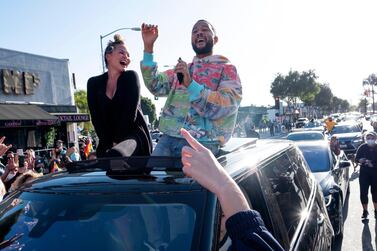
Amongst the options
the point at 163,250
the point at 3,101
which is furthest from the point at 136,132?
the point at 3,101

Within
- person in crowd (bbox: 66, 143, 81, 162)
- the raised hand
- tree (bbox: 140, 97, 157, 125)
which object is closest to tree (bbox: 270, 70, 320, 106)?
tree (bbox: 140, 97, 157, 125)

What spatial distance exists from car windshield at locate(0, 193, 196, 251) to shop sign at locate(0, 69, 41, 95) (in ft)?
68.5

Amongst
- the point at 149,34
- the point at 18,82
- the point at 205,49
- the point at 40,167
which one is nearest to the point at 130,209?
the point at 149,34

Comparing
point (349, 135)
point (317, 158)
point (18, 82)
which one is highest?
point (18, 82)

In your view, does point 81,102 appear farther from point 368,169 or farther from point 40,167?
point 368,169

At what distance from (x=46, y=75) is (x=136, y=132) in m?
23.2

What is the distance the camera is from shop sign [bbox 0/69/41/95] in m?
21.0

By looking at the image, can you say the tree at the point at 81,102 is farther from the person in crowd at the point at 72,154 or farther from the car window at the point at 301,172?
the car window at the point at 301,172

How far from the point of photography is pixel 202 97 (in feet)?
9.04

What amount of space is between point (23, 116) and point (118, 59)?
62.2 feet

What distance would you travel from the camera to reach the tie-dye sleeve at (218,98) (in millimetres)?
2746

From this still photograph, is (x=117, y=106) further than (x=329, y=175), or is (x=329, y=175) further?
(x=329, y=175)

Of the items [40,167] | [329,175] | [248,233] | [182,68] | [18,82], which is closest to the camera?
[248,233]

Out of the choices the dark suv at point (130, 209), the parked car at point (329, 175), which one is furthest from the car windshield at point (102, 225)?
the parked car at point (329, 175)
